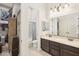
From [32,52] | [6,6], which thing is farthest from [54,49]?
[6,6]

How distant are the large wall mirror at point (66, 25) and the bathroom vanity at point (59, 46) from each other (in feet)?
0.35

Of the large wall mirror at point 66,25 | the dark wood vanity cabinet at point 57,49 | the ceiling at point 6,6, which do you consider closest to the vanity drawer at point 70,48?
the dark wood vanity cabinet at point 57,49

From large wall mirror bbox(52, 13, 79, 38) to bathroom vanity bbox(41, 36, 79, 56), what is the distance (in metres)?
0.11

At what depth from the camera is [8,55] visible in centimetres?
188

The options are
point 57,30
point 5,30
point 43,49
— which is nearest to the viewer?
point 5,30

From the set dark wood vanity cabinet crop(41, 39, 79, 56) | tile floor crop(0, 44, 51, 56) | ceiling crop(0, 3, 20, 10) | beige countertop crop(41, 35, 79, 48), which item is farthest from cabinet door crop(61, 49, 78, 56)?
ceiling crop(0, 3, 20, 10)

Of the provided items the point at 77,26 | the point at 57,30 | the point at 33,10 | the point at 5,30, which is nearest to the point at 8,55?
the point at 5,30

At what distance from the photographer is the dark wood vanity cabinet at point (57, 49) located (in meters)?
1.84

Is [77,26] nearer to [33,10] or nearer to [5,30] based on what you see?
[33,10]

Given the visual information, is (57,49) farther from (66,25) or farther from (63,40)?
(66,25)

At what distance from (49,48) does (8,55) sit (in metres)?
0.73

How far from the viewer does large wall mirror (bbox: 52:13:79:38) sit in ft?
6.36

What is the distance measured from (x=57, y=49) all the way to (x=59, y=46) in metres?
0.06

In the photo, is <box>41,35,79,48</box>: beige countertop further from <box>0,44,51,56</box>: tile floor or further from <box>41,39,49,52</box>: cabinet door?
<box>0,44,51,56</box>: tile floor
